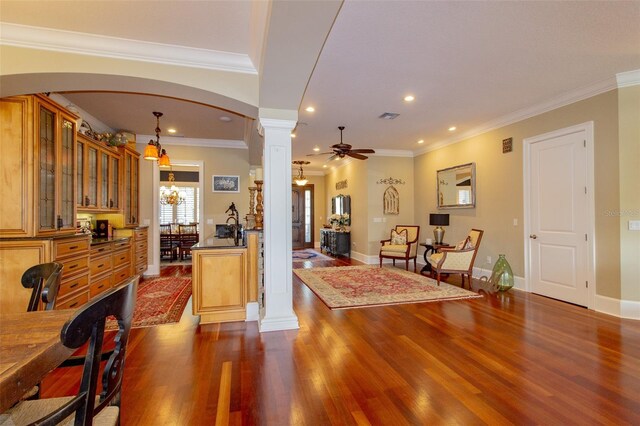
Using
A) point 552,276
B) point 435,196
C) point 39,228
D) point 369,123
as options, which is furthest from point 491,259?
point 39,228

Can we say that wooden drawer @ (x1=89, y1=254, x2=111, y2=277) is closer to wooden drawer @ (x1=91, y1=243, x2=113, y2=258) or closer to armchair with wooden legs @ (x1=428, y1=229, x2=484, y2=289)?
wooden drawer @ (x1=91, y1=243, x2=113, y2=258)

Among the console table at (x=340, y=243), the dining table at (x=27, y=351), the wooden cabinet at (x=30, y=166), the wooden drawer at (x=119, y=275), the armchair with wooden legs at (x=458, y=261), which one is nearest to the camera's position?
the dining table at (x=27, y=351)

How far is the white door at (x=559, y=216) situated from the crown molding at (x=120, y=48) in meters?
4.23

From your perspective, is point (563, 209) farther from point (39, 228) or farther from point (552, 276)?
point (39, 228)

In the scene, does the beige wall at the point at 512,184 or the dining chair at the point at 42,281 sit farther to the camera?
the beige wall at the point at 512,184

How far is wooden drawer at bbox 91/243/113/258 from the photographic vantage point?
161 inches

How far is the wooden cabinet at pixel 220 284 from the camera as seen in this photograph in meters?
3.42

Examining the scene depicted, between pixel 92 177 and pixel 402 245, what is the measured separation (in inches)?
226

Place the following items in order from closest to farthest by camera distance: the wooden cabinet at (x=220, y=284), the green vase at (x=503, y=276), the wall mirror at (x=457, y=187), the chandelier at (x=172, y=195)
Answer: the wooden cabinet at (x=220, y=284) → the green vase at (x=503, y=276) → the wall mirror at (x=457, y=187) → the chandelier at (x=172, y=195)

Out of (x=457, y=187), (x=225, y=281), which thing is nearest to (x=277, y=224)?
(x=225, y=281)

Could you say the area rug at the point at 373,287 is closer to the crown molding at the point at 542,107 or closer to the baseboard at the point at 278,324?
the baseboard at the point at 278,324

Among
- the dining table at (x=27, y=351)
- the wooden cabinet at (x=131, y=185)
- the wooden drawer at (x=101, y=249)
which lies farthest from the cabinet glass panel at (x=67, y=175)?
the dining table at (x=27, y=351)

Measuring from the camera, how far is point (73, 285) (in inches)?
138

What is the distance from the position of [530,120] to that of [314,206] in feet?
24.7
